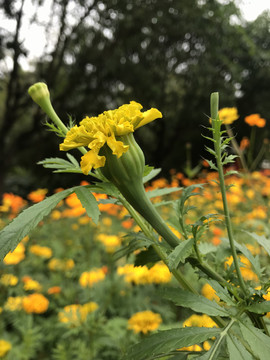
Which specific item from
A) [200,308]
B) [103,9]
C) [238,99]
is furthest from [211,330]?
[238,99]

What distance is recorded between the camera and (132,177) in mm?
351

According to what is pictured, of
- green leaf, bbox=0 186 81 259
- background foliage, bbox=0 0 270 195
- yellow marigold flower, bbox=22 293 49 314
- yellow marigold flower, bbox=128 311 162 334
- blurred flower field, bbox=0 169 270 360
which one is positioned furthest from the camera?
background foliage, bbox=0 0 270 195

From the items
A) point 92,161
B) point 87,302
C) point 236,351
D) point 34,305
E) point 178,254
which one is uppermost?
point 92,161

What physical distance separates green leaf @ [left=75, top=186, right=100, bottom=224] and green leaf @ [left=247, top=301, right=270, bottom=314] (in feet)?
0.61

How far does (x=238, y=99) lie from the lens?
281 inches

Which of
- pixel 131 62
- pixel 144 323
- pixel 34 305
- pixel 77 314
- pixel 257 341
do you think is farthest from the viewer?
pixel 131 62

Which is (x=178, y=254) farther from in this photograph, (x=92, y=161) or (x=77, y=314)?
(x=77, y=314)

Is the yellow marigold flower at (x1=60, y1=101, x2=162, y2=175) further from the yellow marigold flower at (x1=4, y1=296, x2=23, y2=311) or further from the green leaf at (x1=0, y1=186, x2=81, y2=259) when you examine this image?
the yellow marigold flower at (x1=4, y1=296, x2=23, y2=311)

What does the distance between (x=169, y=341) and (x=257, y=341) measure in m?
0.08

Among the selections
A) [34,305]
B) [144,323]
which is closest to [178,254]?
[144,323]

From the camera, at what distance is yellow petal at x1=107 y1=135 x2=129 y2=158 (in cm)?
33

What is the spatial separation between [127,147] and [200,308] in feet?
0.60

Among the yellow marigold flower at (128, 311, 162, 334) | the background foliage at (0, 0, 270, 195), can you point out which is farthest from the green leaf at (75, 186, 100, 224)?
the background foliage at (0, 0, 270, 195)

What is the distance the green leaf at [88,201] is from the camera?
32 centimetres
